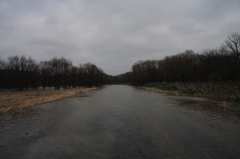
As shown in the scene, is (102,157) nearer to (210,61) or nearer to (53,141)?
(53,141)

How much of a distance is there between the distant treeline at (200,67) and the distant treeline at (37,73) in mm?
28732

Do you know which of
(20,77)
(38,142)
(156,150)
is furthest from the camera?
(20,77)

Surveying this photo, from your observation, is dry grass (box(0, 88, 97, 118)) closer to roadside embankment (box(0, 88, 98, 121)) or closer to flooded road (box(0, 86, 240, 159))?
roadside embankment (box(0, 88, 98, 121))

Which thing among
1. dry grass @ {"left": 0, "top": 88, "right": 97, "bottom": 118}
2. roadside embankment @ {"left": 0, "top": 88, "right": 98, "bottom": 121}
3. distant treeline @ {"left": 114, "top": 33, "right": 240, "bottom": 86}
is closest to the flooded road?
roadside embankment @ {"left": 0, "top": 88, "right": 98, "bottom": 121}

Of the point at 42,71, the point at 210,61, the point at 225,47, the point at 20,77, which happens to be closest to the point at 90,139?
the point at 210,61

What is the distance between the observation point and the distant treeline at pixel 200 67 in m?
31.1

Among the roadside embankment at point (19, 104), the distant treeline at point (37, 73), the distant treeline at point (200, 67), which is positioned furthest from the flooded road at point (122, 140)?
the distant treeline at point (37, 73)

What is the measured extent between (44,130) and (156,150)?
5.76 metres

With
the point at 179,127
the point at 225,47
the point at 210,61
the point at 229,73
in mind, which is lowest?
the point at 179,127

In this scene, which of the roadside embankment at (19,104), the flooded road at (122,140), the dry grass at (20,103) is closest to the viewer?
the flooded road at (122,140)

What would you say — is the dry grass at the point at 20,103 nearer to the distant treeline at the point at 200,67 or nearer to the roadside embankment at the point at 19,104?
the roadside embankment at the point at 19,104

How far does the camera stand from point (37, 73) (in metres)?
55.0

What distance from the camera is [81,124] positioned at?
27.8ft

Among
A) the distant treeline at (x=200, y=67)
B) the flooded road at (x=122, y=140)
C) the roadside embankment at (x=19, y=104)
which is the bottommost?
the flooded road at (x=122, y=140)
